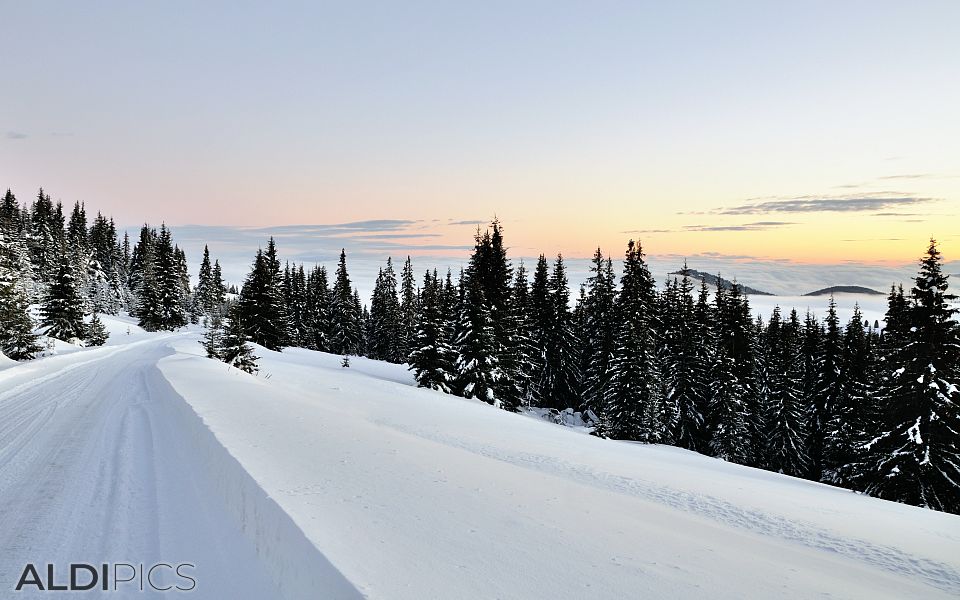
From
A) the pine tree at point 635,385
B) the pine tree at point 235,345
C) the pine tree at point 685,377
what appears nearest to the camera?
the pine tree at point 235,345

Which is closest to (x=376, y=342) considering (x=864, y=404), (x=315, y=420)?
(x=864, y=404)

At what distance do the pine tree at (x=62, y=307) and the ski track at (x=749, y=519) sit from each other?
2125 inches

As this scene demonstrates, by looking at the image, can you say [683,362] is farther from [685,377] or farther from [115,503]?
[115,503]

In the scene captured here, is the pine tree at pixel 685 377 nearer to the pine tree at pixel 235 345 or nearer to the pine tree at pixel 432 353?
the pine tree at pixel 432 353

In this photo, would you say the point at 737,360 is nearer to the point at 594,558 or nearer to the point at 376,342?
the point at 594,558

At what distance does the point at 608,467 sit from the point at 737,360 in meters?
38.5

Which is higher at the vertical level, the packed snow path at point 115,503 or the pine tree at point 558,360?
the packed snow path at point 115,503

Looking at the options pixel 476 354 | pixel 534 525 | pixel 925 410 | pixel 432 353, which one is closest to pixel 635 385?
pixel 476 354

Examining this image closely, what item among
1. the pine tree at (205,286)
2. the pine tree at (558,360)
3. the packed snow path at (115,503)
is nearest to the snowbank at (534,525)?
the packed snow path at (115,503)

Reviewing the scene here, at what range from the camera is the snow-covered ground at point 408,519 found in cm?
414

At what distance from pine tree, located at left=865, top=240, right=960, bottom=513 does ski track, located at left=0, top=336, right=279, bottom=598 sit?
27.5m

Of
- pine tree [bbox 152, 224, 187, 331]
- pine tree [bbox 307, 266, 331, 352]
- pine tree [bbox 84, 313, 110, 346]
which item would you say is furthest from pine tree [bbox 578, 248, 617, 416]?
pine tree [bbox 152, 224, 187, 331]

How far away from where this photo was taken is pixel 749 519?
7.09 meters

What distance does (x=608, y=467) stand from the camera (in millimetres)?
10258
